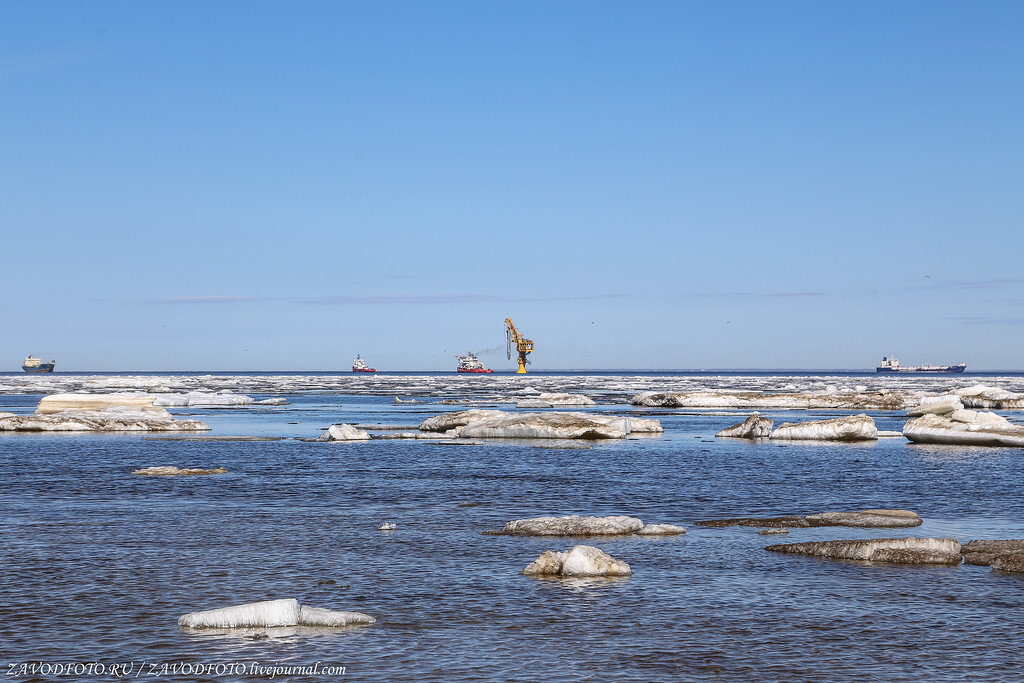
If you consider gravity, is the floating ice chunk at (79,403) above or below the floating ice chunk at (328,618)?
above

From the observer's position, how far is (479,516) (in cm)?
2289

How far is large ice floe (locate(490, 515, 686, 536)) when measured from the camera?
2000 centimetres

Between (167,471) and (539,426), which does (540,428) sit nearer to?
(539,426)

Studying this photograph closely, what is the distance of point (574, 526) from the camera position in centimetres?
2022

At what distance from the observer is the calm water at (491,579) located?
11.6m

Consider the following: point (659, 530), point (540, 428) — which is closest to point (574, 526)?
point (659, 530)

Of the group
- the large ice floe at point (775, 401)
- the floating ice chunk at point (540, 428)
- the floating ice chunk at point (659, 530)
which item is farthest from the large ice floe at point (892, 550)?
the large ice floe at point (775, 401)

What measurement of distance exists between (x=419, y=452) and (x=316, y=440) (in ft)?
27.1

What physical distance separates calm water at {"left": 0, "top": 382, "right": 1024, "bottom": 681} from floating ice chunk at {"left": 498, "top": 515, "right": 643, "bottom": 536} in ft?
2.35

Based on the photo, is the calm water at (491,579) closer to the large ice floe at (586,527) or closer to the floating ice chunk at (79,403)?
the large ice floe at (586,527)

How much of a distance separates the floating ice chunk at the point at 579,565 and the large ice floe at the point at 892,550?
3.83 m

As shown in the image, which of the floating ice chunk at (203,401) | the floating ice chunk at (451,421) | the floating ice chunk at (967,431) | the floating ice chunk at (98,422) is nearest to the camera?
the floating ice chunk at (967,431)

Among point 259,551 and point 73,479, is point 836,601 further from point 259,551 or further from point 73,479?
point 73,479

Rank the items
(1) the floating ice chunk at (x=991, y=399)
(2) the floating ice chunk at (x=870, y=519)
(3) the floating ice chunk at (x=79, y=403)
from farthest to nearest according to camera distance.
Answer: (1) the floating ice chunk at (x=991, y=399)
(3) the floating ice chunk at (x=79, y=403)
(2) the floating ice chunk at (x=870, y=519)
